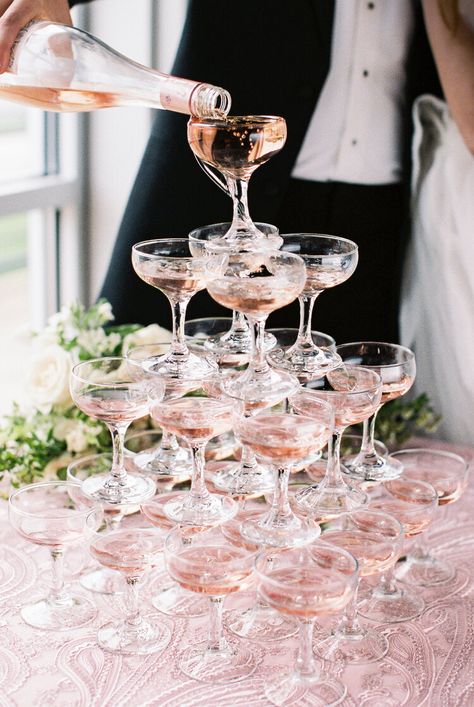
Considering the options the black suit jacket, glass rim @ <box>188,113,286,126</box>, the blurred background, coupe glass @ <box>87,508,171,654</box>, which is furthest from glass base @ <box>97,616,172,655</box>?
the blurred background

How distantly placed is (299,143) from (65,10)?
752 millimetres

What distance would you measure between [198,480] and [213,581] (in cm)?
16

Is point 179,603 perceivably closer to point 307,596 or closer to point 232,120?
point 307,596

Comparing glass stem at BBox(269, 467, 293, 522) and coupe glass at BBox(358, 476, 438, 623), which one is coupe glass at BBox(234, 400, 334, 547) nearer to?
glass stem at BBox(269, 467, 293, 522)

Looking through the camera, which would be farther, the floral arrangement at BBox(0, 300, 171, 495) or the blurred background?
the blurred background

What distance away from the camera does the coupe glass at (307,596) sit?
41.6 inches

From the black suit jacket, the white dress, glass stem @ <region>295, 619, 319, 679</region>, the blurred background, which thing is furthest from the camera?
the blurred background

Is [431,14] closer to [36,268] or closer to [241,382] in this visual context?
[241,382]

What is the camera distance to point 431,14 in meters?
2.03

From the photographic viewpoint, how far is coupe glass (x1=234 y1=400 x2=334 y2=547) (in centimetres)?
112

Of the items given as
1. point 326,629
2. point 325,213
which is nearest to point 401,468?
point 326,629

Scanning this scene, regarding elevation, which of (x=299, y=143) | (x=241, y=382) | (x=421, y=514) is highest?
(x=299, y=143)

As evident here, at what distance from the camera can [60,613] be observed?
131cm

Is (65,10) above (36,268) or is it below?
above
